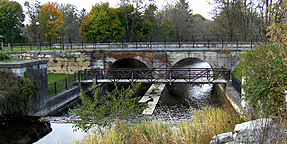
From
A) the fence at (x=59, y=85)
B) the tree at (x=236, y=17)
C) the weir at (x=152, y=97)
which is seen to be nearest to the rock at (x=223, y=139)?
the weir at (x=152, y=97)

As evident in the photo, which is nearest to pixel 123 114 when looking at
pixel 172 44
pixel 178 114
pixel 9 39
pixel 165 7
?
pixel 178 114

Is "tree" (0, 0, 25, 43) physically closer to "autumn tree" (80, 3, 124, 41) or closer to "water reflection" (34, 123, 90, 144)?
"autumn tree" (80, 3, 124, 41)

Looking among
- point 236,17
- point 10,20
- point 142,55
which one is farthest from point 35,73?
point 10,20

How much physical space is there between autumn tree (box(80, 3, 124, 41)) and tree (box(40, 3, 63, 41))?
650 inches

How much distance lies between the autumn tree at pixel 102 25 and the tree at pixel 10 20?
46.4 ft

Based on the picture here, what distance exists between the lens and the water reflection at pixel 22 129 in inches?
331

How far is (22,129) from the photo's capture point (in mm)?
9273

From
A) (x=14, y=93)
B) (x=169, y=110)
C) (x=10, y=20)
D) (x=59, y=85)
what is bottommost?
(x=169, y=110)

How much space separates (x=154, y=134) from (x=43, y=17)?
4350cm

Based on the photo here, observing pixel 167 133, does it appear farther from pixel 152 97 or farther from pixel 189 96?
Answer: pixel 189 96

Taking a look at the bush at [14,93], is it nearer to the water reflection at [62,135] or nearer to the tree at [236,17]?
the water reflection at [62,135]

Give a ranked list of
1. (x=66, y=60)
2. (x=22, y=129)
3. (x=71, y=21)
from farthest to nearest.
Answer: (x=71, y=21) → (x=66, y=60) → (x=22, y=129)

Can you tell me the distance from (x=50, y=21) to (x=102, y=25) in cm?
2162

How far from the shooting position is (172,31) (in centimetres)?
3653
